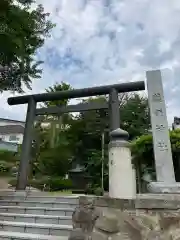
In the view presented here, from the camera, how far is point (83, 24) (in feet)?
21.4

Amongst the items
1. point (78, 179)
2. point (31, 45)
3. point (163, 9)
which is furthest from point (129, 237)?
point (78, 179)

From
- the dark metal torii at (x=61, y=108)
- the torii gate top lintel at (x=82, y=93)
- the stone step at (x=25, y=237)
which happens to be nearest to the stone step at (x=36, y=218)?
the stone step at (x=25, y=237)

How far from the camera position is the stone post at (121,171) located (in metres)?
2.27

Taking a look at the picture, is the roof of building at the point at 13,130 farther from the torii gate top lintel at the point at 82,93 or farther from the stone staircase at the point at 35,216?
the stone staircase at the point at 35,216

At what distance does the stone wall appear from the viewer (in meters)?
2.03

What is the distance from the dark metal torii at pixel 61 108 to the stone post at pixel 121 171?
3.40m

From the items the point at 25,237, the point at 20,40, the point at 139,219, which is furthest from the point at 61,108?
the point at 139,219

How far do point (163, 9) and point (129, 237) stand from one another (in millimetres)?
5011

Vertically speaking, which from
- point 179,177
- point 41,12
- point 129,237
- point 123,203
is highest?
point 41,12

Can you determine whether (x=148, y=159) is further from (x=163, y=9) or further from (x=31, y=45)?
(x=31, y=45)

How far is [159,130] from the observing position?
439 cm

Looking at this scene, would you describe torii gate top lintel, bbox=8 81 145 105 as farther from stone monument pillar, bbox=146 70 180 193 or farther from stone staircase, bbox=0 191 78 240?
stone staircase, bbox=0 191 78 240

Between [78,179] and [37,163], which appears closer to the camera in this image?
[37,163]

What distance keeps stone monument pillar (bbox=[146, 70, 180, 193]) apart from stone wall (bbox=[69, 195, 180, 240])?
1.82m
